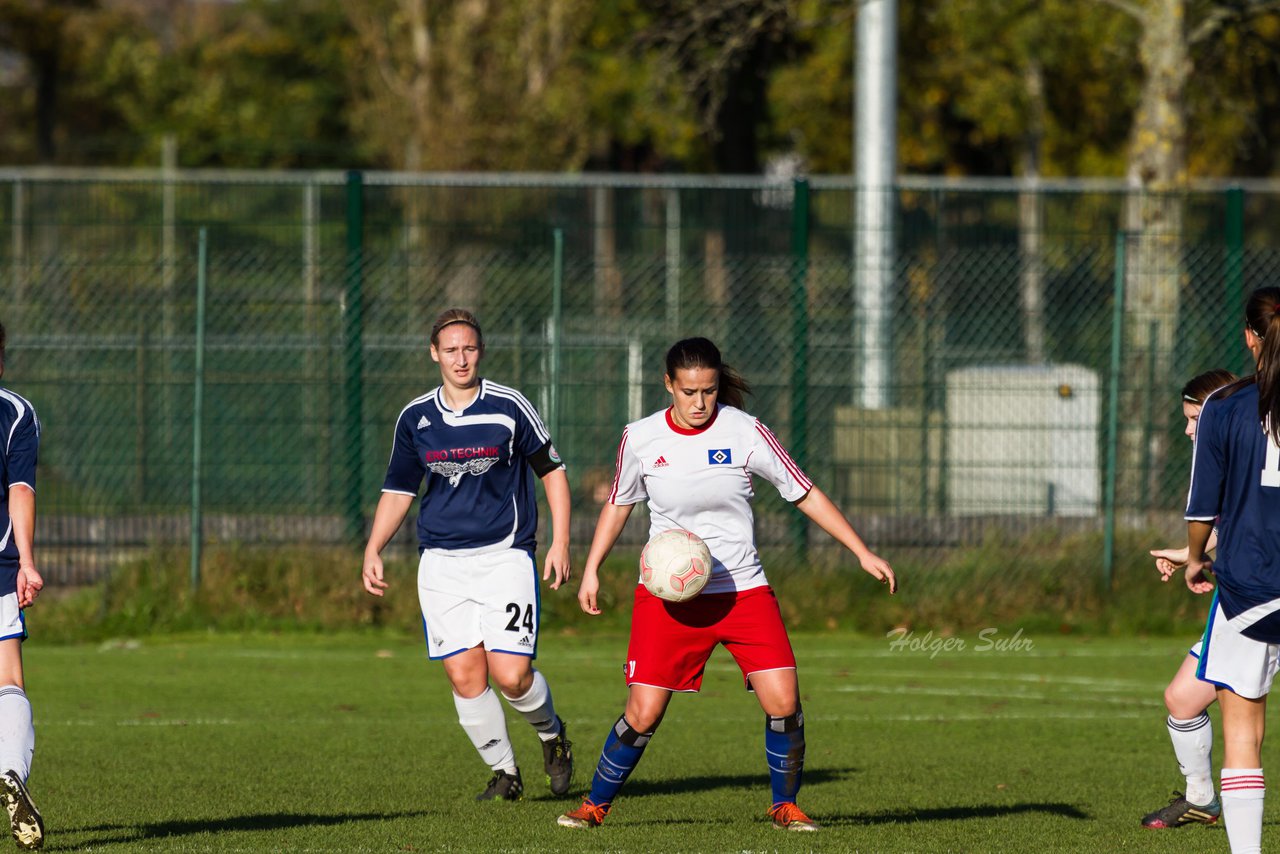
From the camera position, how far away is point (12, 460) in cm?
622

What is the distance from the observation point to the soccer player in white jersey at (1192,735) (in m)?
6.75

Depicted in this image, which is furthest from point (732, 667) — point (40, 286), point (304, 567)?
point (40, 286)

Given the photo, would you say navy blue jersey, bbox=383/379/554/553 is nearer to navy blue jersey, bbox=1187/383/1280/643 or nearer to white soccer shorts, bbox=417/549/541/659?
white soccer shorts, bbox=417/549/541/659

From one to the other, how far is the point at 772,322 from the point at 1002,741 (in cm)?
496

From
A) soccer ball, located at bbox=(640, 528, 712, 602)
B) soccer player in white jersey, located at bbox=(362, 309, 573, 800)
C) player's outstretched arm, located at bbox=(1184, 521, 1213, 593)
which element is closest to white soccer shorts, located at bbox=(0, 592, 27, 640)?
soccer player in white jersey, located at bbox=(362, 309, 573, 800)

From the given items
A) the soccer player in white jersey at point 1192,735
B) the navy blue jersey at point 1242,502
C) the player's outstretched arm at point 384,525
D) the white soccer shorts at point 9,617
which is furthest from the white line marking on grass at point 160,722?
the navy blue jersey at point 1242,502

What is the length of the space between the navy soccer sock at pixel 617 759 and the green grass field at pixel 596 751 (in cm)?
14

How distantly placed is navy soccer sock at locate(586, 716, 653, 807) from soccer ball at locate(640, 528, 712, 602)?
606 mm

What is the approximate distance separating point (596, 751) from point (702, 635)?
2.19 metres

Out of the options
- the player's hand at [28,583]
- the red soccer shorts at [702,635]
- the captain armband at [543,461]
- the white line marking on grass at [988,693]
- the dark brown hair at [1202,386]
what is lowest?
→ the white line marking on grass at [988,693]

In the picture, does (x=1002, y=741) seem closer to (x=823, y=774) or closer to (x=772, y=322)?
(x=823, y=774)

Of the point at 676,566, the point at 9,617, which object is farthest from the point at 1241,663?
the point at 9,617

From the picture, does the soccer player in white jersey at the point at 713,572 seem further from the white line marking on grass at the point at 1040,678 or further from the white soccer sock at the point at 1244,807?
the white line marking on grass at the point at 1040,678

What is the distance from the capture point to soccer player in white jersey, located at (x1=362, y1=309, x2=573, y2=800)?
713 centimetres
